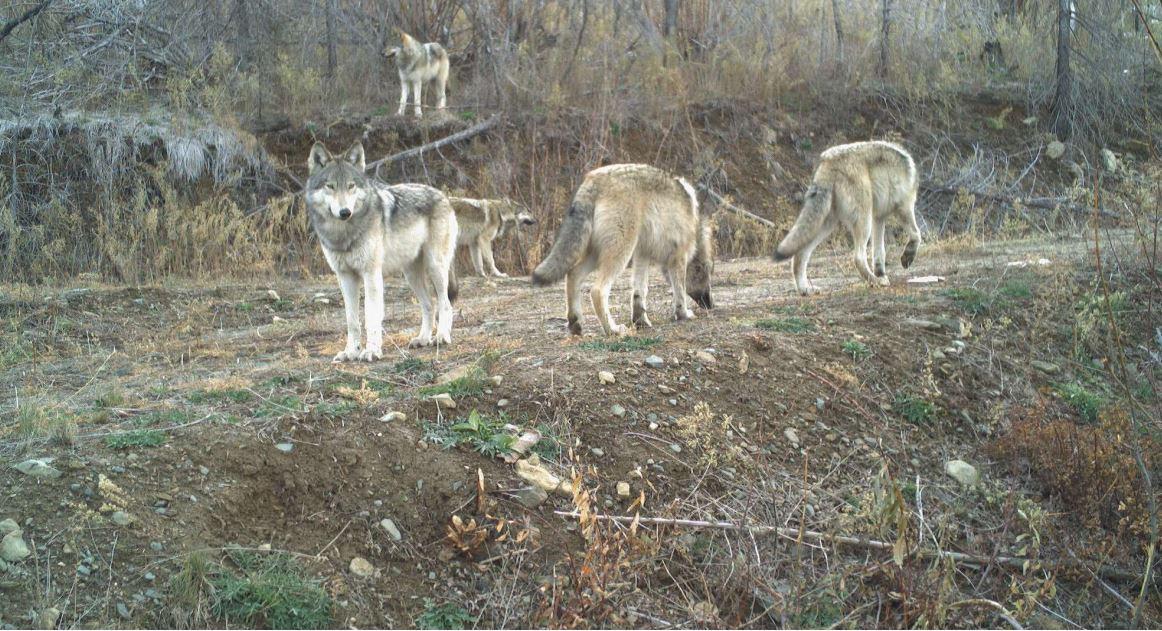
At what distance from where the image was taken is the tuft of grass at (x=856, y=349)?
8.27 metres

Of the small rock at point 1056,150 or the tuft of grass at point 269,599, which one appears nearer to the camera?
the tuft of grass at point 269,599

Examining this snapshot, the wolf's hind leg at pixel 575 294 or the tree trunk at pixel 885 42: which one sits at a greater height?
the tree trunk at pixel 885 42

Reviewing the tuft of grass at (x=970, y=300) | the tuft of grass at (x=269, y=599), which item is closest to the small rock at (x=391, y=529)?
the tuft of grass at (x=269, y=599)

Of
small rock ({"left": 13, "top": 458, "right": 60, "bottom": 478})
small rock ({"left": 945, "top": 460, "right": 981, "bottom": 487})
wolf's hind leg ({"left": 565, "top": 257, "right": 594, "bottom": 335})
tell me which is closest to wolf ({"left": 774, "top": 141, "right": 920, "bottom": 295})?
wolf's hind leg ({"left": 565, "top": 257, "right": 594, "bottom": 335})

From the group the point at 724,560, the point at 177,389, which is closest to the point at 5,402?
the point at 177,389

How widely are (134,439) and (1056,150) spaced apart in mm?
18991

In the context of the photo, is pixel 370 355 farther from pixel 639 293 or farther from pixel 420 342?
pixel 639 293

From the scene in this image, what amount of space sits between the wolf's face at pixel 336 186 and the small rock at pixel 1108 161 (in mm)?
14772

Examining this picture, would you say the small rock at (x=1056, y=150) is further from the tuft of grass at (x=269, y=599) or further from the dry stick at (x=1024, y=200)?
the tuft of grass at (x=269, y=599)

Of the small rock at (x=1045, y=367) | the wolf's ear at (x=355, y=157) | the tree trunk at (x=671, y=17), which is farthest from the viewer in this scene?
the tree trunk at (x=671, y=17)

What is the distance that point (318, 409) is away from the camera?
622 centimetres

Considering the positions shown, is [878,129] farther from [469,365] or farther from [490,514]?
[490,514]

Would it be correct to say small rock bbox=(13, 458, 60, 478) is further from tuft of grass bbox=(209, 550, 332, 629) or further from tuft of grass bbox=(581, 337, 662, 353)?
tuft of grass bbox=(581, 337, 662, 353)

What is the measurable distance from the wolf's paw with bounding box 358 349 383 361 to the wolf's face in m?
1.11
